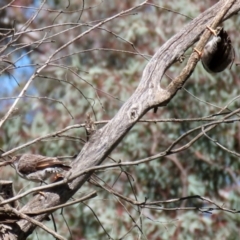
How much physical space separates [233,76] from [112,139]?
6138 millimetres

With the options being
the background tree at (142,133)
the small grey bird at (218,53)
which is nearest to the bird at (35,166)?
the small grey bird at (218,53)

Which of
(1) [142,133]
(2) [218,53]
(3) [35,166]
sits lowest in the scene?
(3) [35,166]

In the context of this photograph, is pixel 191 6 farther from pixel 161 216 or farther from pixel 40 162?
pixel 40 162

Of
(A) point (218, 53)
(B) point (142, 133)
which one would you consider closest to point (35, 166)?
(A) point (218, 53)

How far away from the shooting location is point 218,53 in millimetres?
5137

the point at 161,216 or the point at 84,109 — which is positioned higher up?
the point at 84,109

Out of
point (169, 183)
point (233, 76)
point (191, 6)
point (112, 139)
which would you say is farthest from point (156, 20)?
point (112, 139)

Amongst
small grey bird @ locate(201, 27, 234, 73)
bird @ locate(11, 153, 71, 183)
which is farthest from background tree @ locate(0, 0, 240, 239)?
bird @ locate(11, 153, 71, 183)

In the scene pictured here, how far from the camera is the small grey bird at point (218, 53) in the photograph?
5043 mm

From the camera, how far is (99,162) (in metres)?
3.79

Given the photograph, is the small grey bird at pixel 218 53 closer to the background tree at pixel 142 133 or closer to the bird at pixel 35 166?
the bird at pixel 35 166

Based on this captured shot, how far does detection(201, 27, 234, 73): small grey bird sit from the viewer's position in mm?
5043

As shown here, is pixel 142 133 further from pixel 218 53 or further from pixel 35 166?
pixel 35 166

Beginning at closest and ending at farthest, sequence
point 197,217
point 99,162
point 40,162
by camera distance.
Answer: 1. point 99,162
2. point 40,162
3. point 197,217
